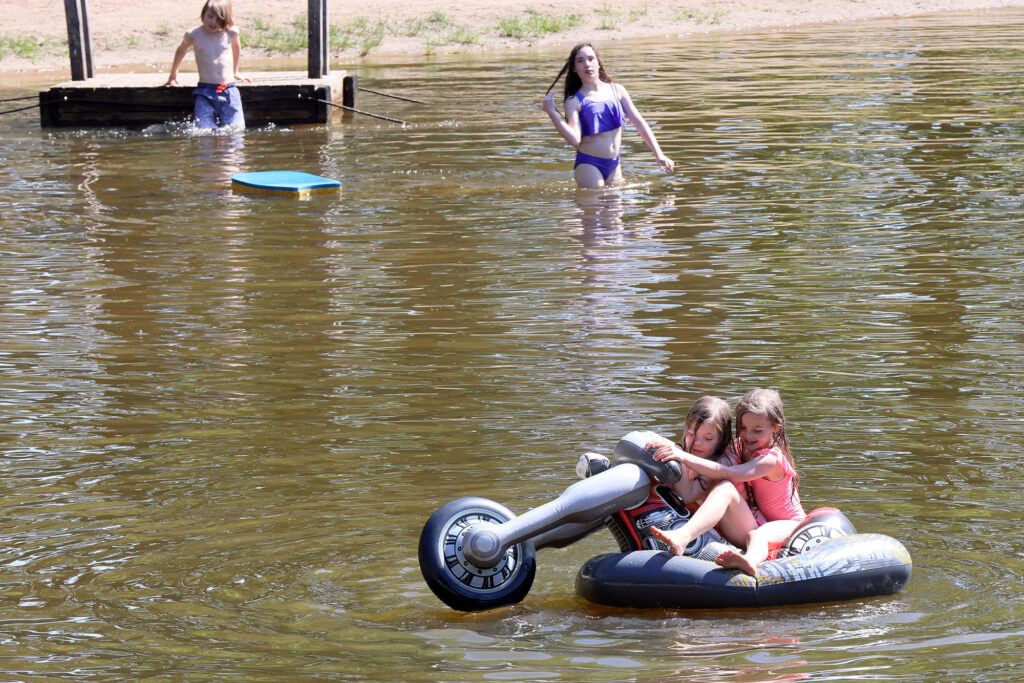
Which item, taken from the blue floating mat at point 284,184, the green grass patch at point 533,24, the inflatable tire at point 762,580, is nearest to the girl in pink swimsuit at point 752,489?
the inflatable tire at point 762,580

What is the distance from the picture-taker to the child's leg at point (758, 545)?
5.07m

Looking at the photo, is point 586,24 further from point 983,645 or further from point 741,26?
point 983,645

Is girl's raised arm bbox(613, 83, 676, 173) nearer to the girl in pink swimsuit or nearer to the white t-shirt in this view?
the white t-shirt

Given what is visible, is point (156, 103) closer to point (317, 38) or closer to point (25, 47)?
point (317, 38)

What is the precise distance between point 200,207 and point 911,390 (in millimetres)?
7621

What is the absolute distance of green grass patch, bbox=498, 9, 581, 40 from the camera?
31.3 m

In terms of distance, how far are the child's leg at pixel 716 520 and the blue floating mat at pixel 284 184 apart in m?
8.83

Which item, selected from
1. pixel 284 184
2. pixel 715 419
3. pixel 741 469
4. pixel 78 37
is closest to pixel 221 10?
pixel 78 37

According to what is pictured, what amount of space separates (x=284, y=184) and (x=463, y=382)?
6.44m

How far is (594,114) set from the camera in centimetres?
1299

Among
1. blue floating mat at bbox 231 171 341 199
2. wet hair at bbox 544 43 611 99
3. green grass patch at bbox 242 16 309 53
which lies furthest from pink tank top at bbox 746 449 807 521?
green grass patch at bbox 242 16 309 53

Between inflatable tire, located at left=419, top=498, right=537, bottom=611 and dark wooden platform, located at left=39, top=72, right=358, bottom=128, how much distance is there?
577 inches

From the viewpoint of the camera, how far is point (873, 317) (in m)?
8.77

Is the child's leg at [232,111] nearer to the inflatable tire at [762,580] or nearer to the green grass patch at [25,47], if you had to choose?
the green grass patch at [25,47]
